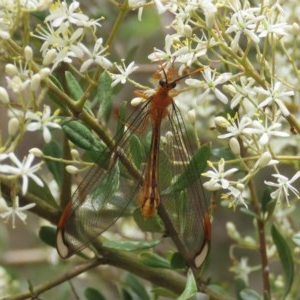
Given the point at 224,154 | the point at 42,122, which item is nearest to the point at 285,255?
the point at 224,154

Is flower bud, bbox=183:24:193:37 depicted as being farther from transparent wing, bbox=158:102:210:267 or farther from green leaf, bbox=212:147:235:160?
green leaf, bbox=212:147:235:160

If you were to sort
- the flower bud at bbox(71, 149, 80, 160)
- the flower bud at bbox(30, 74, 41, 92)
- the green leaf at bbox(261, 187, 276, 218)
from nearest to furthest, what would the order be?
the flower bud at bbox(30, 74, 41, 92) → the flower bud at bbox(71, 149, 80, 160) → the green leaf at bbox(261, 187, 276, 218)

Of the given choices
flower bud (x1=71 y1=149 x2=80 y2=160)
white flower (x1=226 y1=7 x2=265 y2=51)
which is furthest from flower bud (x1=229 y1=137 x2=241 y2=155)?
flower bud (x1=71 y1=149 x2=80 y2=160)

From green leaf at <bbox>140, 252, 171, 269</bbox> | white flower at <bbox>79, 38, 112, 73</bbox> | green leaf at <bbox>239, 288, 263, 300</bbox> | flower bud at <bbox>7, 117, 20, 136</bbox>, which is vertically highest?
white flower at <bbox>79, 38, 112, 73</bbox>

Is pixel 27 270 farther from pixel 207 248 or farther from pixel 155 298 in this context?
pixel 207 248

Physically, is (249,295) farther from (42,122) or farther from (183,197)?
(42,122)

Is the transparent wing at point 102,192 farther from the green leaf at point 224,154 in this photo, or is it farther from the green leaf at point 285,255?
the green leaf at point 285,255

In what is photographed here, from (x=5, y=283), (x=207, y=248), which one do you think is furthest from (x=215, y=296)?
(x=5, y=283)
